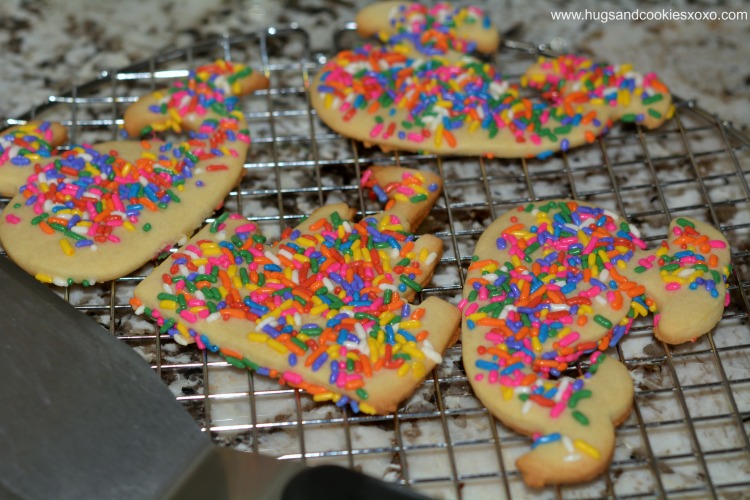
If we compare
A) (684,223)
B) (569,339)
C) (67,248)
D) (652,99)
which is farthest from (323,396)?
(652,99)

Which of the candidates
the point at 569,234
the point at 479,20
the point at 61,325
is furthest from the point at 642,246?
the point at 61,325

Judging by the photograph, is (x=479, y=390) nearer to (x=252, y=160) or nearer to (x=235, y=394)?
(x=235, y=394)

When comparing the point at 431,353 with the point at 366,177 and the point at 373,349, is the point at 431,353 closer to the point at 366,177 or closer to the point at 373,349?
the point at 373,349

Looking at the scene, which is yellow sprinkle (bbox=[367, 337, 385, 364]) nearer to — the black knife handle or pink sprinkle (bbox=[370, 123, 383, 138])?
the black knife handle

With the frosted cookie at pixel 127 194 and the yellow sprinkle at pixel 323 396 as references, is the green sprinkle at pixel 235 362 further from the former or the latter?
the frosted cookie at pixel 127 194

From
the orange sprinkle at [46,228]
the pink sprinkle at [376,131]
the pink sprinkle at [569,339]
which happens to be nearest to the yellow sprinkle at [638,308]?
the pink sprinkle at [569,339]

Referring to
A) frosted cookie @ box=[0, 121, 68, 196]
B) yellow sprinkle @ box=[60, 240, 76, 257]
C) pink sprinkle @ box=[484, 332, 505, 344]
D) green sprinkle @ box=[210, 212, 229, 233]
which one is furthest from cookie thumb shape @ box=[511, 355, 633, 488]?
frosted cookie @ box=[0, 121, 68, 196]
